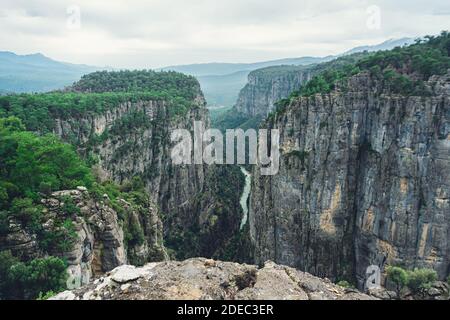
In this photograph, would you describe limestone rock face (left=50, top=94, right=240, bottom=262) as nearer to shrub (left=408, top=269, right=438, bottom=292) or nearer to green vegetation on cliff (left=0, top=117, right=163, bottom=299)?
green vegetation on cliff (left=0, top=117, right=163, bottom=299)

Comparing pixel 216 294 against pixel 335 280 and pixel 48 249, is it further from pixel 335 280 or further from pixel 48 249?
pixel 335 280

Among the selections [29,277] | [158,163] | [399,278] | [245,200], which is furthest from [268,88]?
[29,277]

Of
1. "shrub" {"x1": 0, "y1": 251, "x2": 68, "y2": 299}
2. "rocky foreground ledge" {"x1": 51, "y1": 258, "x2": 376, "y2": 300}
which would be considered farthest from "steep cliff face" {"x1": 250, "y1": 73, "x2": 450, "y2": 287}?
"shrub" {"x1": 0, "y1": 251, "x2": 68, "y2": 299}

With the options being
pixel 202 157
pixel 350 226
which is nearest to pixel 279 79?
pixel 202 157

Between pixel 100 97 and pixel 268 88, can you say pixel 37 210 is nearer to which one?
pixel 100 97

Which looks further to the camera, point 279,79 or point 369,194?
point 279,79

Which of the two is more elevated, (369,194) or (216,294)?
(216,294)

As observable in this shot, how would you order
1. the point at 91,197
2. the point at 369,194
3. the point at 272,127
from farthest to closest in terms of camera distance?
the point at 272,127 → the point at 369,194 → the point at 91,197
